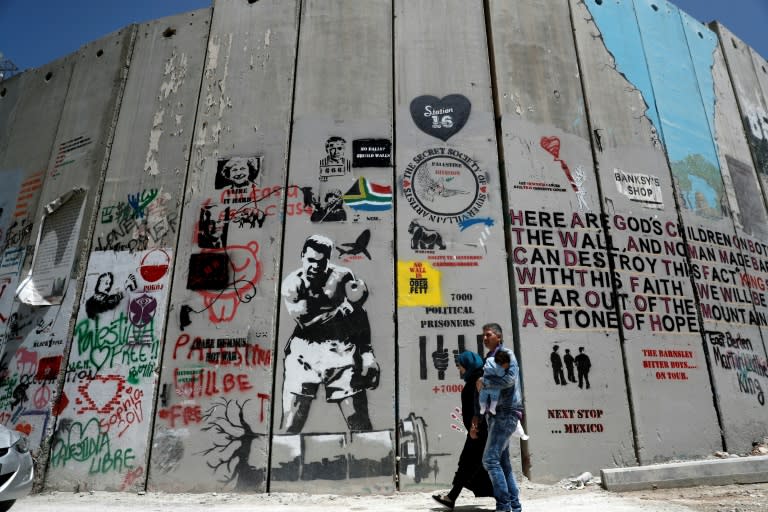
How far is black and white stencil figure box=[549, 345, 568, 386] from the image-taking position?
7.00 meters

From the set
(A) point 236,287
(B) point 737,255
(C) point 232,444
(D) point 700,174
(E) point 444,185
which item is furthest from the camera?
(D) point 700,174

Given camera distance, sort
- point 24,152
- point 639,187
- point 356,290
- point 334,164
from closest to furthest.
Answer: point 356,290
point 334,164
point 639,187
point 24,152

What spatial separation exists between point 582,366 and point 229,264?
4779 mm

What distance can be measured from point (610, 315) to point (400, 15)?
17.9 feet

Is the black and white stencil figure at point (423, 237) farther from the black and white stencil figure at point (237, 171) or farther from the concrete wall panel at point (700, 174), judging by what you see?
the concrete wall panel at point (700, 174)

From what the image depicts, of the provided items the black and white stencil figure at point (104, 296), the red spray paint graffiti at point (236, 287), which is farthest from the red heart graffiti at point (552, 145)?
the black and white stencil figure at point (104, 296)

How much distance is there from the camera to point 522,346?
23.0ft

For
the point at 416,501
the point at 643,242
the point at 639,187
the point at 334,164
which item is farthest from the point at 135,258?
the point at 639,187

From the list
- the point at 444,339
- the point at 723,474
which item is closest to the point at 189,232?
the point at 444,339

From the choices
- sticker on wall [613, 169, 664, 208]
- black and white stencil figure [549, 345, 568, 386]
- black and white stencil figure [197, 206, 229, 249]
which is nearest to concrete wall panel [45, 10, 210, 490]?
black and white stencil figure [197, 206, 229, 249]

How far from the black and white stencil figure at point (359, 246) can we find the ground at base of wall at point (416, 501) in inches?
116

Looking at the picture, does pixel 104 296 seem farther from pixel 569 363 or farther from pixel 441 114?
pixel 569 363

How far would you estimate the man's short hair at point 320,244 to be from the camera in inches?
293

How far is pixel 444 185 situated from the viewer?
771 centimetres
